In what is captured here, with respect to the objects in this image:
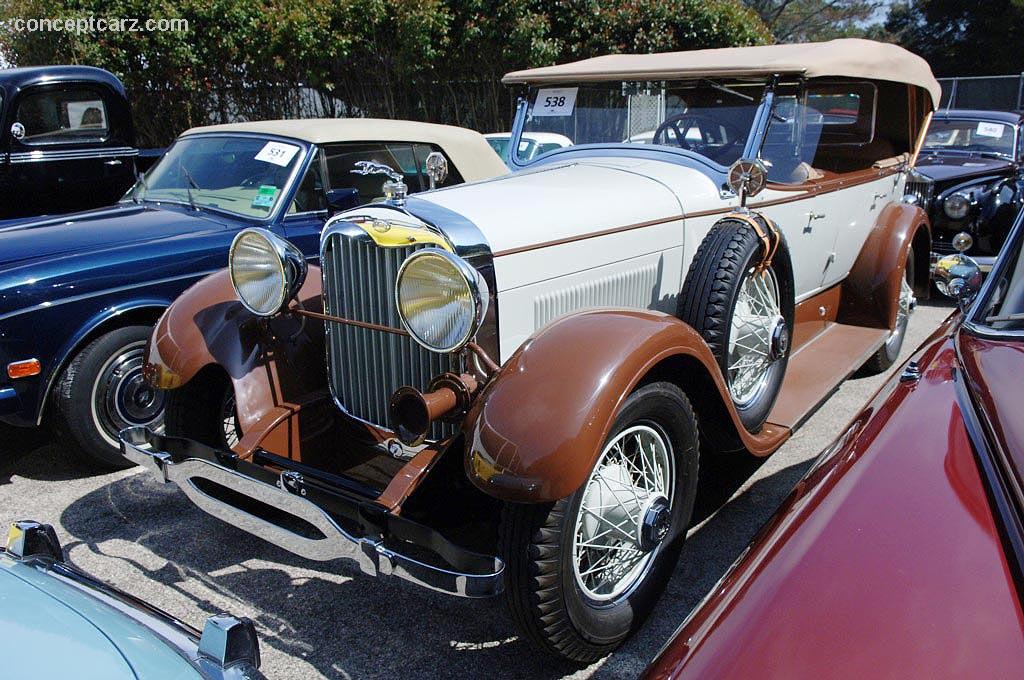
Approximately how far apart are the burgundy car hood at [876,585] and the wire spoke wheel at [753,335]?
162 cm

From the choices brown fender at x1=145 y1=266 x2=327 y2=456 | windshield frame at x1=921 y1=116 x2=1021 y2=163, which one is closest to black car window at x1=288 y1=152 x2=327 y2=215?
brown fender at x1=145 y1=266 x2=327 y2=456

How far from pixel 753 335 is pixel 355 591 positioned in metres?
1.92

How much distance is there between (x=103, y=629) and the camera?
64.4 inches

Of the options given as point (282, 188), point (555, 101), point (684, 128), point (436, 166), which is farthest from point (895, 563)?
point (282, 188)

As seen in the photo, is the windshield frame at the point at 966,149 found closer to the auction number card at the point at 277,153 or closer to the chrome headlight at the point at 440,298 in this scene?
the auction number card at the point at 277,153

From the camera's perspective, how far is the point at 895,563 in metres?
1.41

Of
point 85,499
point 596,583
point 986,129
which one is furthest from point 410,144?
point 986,129

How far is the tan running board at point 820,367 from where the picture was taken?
3.52 m

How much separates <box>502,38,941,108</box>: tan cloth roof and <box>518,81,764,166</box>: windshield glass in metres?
0.07

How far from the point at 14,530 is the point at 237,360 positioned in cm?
110

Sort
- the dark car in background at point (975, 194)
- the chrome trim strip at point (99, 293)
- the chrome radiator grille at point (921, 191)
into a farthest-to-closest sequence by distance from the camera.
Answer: the dark car in background at point (975, 194), the chrome radiator grille at point (921, 191), the chrome trim strip at point (99, 293)

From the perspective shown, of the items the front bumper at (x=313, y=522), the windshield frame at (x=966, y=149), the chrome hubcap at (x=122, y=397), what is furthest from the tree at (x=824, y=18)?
the front bumper at (x=313, y=522)

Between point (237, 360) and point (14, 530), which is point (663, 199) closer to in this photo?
point (237, 360)

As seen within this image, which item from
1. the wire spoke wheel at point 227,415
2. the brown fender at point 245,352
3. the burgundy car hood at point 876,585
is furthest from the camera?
the wire spoke wheel at point 227,415
